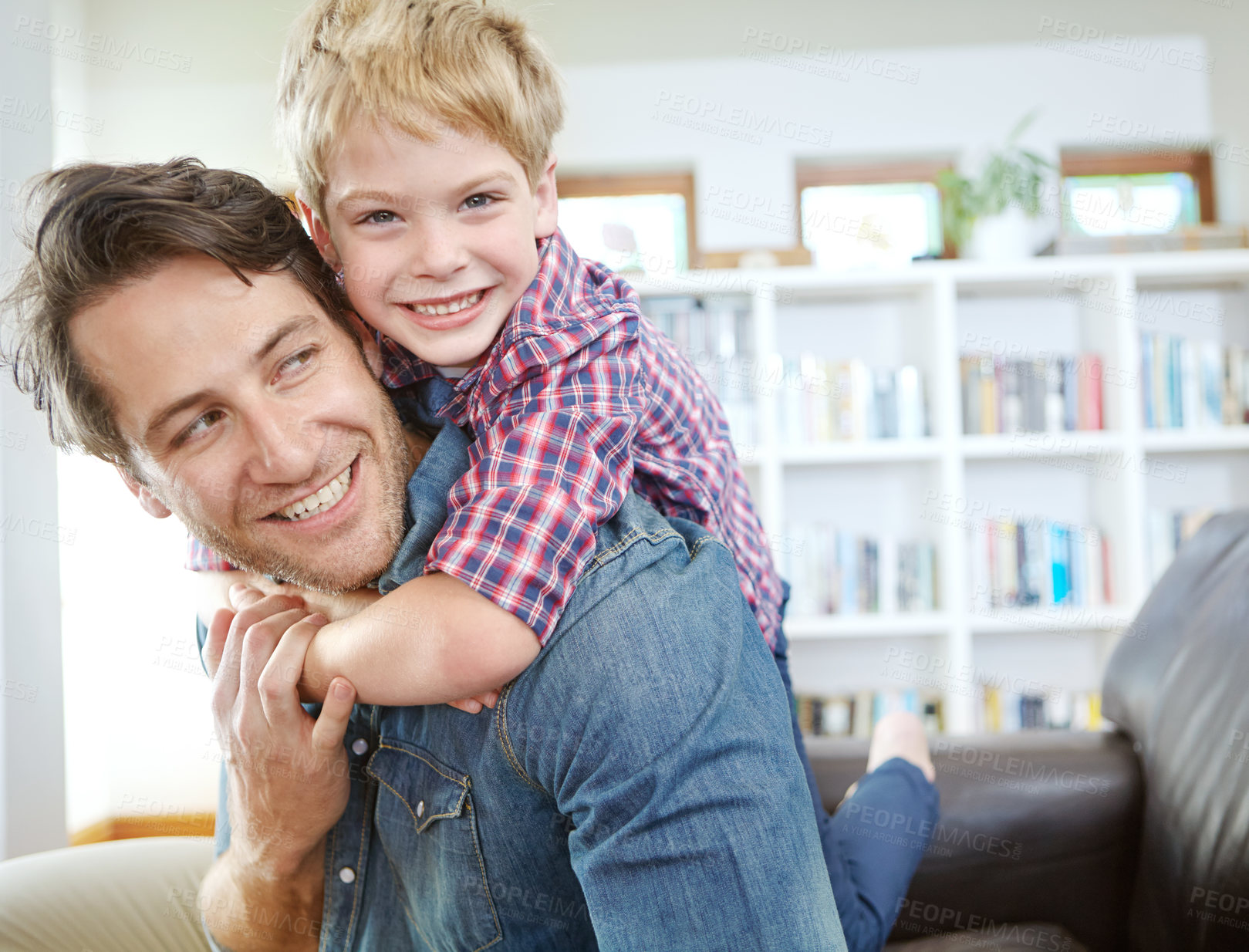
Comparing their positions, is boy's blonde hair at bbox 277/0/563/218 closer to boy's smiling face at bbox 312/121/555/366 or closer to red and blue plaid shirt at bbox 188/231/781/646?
boy's smiling face at bbox 312/121/555/366

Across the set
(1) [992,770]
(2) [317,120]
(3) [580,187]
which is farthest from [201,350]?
(3) [580,187]

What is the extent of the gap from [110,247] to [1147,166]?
3.93 m

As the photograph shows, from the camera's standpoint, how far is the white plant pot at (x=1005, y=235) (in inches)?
126

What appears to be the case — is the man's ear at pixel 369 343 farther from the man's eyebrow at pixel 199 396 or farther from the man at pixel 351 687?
the man's eyebrow at pixel 199 396

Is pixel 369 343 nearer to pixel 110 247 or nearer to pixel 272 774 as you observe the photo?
pixel 110 247

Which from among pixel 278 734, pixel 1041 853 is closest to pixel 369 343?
pixel 278 734

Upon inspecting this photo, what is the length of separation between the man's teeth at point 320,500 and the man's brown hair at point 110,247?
18cm

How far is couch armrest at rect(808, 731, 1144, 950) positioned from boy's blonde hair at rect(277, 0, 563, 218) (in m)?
1.17

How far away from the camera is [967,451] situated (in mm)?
3172

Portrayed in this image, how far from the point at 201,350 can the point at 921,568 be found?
2847 mm

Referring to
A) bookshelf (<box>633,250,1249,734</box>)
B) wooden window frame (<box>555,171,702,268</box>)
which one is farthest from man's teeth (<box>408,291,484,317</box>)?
wooden window frame (<box>555,171,702,268</box>)

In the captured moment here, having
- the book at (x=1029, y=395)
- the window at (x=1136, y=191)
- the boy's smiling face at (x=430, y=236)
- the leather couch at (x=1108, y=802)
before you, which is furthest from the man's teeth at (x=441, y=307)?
the window at (x=1136, y=191)

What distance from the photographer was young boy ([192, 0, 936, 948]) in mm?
876

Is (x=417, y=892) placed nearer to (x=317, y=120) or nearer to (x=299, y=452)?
(x=299, y=452)
